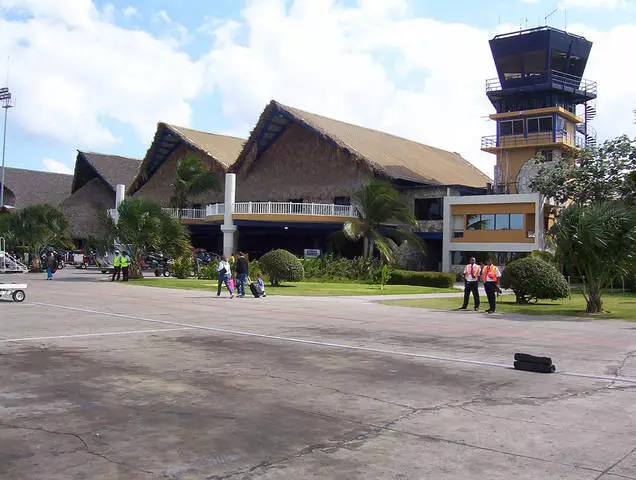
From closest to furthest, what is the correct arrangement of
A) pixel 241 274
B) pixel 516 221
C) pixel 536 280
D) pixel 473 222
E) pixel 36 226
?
pixel 536 280 → pixel 241 274 → pixel 516 221 → pixel 473 222 → pixel 36 226

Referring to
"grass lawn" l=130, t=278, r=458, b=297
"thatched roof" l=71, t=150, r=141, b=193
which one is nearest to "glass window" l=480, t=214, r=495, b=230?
"grass lawn" l=130, t=278, r=458, b=297

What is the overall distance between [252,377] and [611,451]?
450 centimetres

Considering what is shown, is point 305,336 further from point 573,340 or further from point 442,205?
point 442,205

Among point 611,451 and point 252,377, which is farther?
point 252,377

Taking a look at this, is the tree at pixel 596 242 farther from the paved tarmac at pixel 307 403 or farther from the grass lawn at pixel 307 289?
the grass lawn at pixel 307 289

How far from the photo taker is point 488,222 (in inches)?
1601

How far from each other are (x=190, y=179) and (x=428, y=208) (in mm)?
16744

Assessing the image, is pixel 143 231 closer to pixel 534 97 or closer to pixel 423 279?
pixel 423 279

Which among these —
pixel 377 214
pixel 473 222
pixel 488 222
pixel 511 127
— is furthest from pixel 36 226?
pixel 511 127

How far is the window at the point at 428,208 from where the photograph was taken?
145ft

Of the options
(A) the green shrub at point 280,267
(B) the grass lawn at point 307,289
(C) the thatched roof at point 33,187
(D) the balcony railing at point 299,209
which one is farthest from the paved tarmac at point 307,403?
(C) the thatched roof at point 33,187

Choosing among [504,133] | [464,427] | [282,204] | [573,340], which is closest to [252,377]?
[464,427]

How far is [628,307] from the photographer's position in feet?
72.5

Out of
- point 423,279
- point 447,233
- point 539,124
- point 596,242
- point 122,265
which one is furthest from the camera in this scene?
point 539,124
